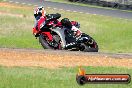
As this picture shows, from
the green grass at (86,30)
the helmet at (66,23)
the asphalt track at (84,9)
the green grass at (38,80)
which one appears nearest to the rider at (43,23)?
the helmet at (66,23)

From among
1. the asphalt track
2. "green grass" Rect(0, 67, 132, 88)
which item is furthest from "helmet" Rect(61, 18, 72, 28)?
the asphalt track

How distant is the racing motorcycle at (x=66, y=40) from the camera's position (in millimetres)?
19000

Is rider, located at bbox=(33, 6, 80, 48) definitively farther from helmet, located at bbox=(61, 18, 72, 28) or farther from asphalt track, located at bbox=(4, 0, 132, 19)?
asphalt track, located at bbox=(4, 0, 132, 19)

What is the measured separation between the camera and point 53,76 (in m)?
9.72

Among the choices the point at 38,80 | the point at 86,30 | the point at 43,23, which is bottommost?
the point at 86,30

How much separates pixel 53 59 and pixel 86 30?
1437cm

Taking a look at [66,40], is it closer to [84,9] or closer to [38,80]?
[38,80]

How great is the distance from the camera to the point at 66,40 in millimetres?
19281

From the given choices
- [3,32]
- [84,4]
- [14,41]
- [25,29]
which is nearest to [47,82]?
[14,41]

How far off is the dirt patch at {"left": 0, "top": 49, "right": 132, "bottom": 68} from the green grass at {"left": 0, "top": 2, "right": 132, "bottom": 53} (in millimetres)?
5786

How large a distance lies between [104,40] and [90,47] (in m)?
6.93

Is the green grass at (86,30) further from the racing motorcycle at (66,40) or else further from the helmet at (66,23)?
the helmet at (66,23)

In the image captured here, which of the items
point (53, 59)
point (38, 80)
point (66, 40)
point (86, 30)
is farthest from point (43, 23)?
point (38, 80)

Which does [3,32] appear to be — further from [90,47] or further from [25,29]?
[90,47]
